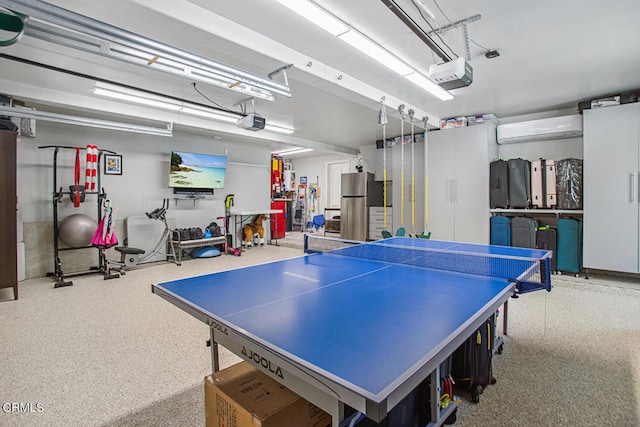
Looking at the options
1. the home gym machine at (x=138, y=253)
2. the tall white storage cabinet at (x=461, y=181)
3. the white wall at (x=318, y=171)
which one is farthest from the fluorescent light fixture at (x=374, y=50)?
the white wall at (x=318, y=171)

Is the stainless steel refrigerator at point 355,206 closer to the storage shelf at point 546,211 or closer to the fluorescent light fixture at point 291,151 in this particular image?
the fluorescent light fixture at point 291,151

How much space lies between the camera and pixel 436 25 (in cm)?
282

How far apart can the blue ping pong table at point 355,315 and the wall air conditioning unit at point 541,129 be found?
4039 mm

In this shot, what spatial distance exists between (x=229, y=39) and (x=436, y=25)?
5.92 ft

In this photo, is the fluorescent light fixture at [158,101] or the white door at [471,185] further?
the white door at [471,185]

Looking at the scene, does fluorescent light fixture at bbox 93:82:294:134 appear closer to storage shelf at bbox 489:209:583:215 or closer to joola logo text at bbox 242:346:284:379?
joola logo text at bbox 242:346:284:379

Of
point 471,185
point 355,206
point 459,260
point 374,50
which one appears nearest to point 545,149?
point 471,185

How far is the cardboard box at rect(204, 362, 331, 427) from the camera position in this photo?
1.23m

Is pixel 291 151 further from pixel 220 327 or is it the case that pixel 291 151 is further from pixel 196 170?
pixel 220 327

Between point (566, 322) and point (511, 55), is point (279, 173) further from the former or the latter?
point (566, 322)

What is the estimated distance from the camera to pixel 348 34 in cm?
264

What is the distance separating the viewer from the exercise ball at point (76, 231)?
5117 mm

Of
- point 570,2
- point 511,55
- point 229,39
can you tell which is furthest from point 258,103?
point 570,2

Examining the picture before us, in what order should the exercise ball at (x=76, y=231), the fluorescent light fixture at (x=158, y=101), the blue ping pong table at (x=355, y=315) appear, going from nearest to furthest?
the blue ping pong table at (x=355, y=315) < the fluorescent light fixture at (x=158, y=101) < the exercise ball at (x=76, y=231)
